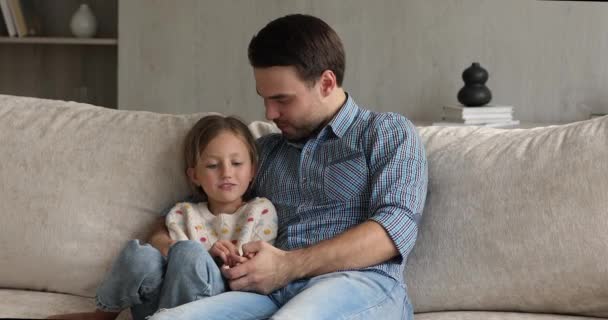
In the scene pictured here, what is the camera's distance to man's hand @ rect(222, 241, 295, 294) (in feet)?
6.25

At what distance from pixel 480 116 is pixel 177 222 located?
1.74 m

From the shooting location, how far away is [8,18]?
4109mm

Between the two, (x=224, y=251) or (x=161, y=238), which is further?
(x=161, y=238)

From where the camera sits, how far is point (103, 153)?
2.26 meters

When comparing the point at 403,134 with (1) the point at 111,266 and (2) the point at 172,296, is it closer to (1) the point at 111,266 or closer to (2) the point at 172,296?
(2) the point at 172,296

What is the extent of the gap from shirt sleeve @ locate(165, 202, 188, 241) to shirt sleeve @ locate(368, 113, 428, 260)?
0.46 meters

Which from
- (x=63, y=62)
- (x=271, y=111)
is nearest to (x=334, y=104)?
(x=271, y=111)

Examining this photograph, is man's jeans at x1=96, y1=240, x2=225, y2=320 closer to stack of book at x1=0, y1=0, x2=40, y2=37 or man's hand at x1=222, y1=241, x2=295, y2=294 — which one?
man's hand at x1=222, y1=241, x2=295, y2=294

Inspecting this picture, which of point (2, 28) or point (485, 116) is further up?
point (2, 28)

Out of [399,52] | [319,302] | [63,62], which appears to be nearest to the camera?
[319,302]

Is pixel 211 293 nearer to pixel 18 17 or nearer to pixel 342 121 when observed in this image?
pixel 342 121

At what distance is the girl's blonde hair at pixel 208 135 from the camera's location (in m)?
2.17

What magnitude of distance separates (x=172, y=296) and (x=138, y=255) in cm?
13

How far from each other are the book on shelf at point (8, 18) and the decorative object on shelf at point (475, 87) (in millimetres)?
2048
